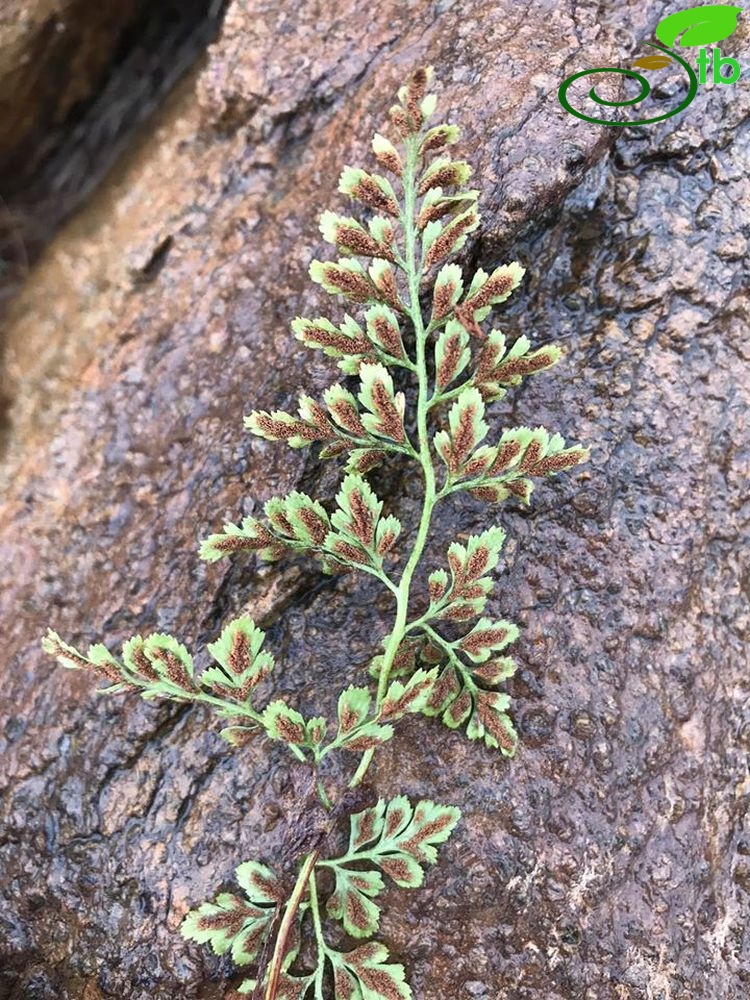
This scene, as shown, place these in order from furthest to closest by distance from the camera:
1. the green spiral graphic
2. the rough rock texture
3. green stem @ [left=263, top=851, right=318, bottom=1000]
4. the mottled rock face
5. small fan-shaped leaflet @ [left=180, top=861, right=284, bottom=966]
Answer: the rough rock texture < the green spiral graphic < the mottled rock face < small fan-shaped leaflet @ [left=180, top=861, right=284, bottom=966] < green stem @ [left=263, top=851, right=318, bottom=1000]

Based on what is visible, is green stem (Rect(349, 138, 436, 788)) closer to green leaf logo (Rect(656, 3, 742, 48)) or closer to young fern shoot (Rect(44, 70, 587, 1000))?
young fern shoot (Rect(44, 70, 587, 1000))

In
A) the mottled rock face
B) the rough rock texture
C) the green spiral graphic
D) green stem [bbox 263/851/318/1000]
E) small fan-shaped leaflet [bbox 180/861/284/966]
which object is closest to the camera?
green stem [bbox 263/851/318/1000]

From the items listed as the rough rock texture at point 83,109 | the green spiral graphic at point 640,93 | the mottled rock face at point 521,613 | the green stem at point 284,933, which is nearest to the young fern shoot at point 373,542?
the green stem at point 284,933

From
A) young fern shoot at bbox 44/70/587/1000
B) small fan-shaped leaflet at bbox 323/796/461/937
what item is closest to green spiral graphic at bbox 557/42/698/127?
young fern shoot at bbox 44/70/587/1000

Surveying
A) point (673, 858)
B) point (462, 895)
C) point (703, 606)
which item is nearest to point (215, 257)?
point (703, 606)

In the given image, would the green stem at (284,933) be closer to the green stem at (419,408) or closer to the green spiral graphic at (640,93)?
the green stem at (419,408)

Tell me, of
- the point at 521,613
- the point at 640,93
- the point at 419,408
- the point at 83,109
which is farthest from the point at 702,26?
the point at 83,109

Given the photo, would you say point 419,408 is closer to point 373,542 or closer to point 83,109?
point 373,542
